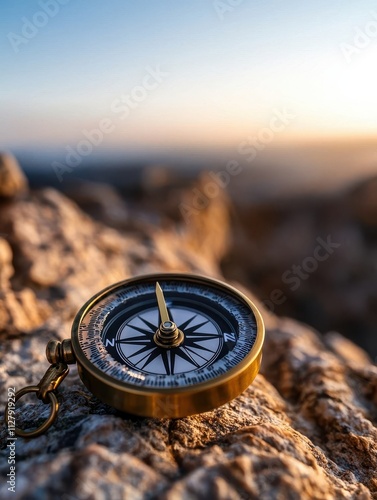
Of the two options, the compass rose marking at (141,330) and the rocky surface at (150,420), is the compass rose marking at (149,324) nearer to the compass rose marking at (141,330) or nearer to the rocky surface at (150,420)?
the compass rose marking at (141,330)

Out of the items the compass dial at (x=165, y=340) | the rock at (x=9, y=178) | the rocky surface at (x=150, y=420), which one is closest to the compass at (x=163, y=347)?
the compass dial at (x=165, y=340)

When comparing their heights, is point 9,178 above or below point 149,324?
below

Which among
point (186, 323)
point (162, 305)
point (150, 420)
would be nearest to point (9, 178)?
point (162, 305)

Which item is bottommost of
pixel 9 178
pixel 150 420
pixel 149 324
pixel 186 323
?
pixel 9 178

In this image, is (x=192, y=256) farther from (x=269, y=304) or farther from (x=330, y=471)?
(x=330, y=471)

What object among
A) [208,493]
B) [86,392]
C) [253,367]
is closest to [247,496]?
[208,493]

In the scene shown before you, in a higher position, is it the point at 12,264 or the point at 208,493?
the point at 208,493

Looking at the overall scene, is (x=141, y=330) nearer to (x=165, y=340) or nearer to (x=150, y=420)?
(x=165, y=340)
